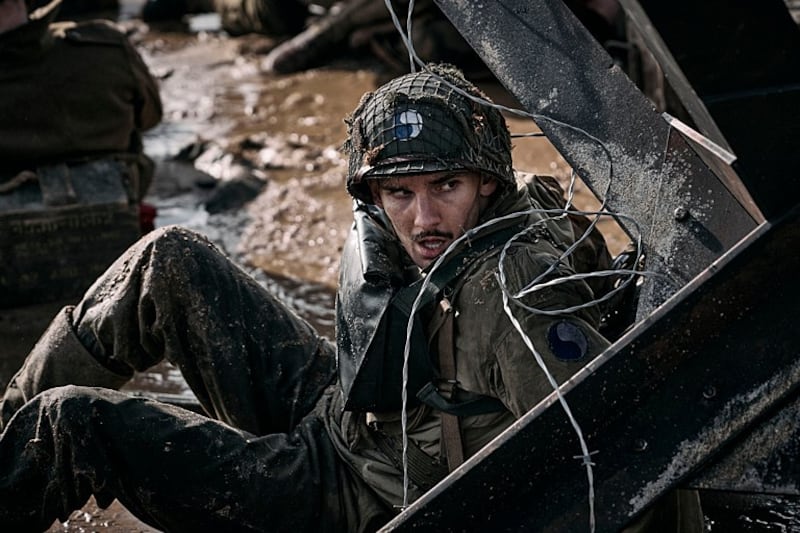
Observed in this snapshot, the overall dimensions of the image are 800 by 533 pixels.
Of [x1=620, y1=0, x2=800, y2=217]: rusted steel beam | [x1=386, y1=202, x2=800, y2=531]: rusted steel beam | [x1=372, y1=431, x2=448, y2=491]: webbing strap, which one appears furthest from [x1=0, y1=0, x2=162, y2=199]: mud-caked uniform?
[x1=620, y1=0, x2=800, y2=217]: rusted steel beam

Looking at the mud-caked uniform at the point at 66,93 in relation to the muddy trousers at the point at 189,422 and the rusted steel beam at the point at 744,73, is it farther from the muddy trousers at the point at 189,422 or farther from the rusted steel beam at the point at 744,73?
the rusted steel beam at the point at 744,73

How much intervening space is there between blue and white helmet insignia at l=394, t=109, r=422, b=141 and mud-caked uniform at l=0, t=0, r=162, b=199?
3.39 meters

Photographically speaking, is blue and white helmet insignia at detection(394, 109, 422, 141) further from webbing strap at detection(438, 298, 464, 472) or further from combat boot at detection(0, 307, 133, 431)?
combat boot at detection(0, 307, 133, 431)

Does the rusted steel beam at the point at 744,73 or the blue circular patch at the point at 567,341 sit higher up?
the rusted steel beam at the point at 744,73

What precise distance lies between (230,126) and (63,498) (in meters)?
6.17

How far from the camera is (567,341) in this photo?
2.80m

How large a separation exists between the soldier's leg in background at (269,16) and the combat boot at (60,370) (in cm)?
808

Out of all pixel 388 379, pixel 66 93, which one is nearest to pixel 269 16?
pixel 66 93

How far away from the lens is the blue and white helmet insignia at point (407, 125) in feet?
10.1

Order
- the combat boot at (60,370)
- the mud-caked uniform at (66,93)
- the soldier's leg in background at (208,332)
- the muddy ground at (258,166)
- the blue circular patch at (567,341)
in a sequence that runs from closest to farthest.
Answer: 1. the blue circular patch at (567,341)
2. the soldier's leg in background at (208,332)
3. the combat boot at (60,370)
4. the mud-caked uniform at (66,93)
5. the muddy ground at (258,166)

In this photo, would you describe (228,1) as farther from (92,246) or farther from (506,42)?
(506,42)

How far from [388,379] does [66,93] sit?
3.58 metres

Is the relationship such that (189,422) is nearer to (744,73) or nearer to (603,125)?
(603,125)

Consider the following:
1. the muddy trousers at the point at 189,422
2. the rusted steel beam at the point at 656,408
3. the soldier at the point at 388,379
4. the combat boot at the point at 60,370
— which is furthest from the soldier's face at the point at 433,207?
the combat boot at the point at 60,370
